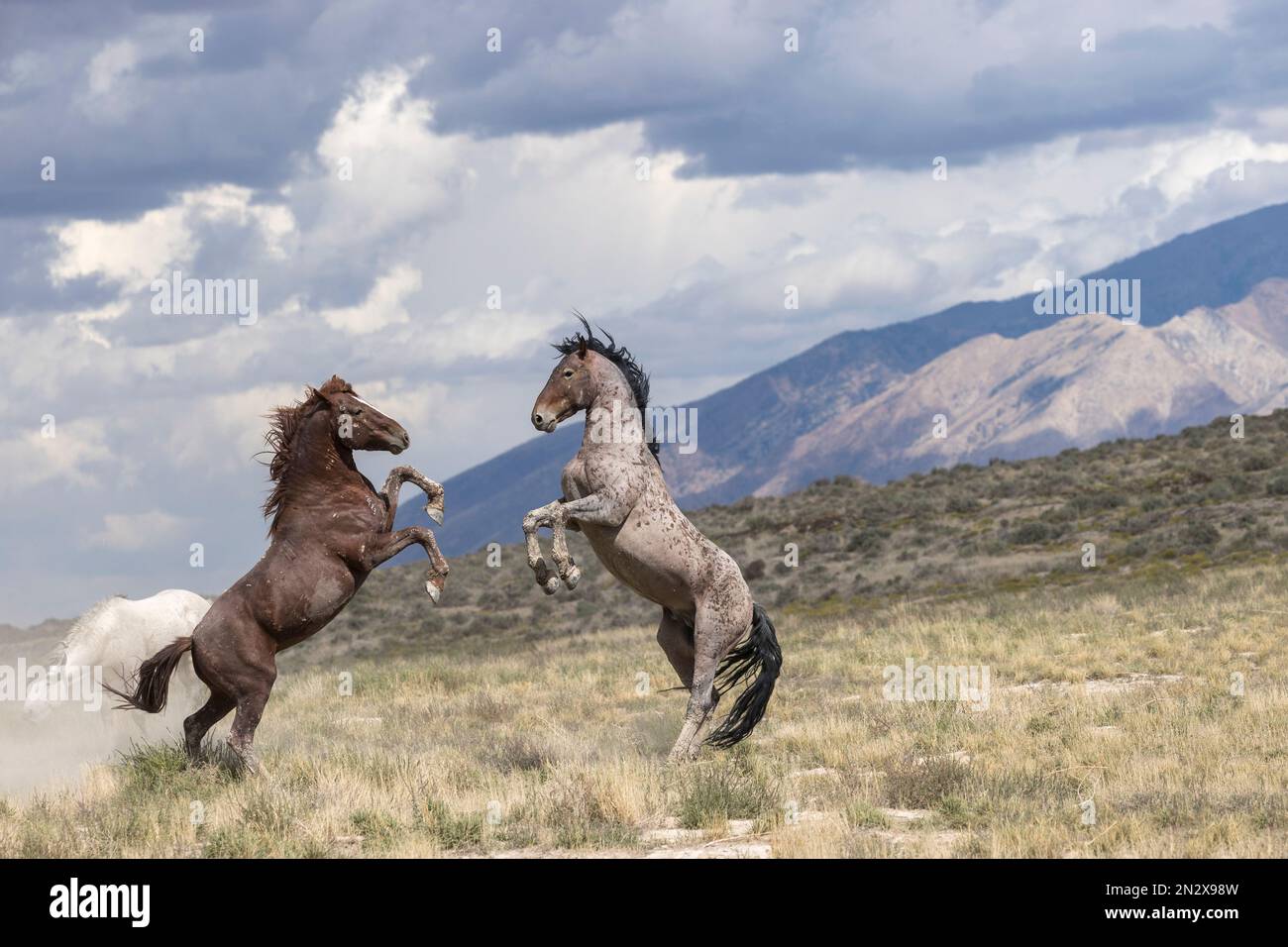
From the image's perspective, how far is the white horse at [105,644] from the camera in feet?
45.0

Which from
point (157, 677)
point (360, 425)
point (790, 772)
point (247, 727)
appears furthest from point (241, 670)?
point (790, 772)

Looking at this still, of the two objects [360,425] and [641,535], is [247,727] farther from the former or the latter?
[641,535]

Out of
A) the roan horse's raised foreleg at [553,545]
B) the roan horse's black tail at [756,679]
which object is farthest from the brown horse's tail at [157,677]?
the roan horse's black tail at [756,679]

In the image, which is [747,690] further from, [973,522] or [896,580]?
[973,522]

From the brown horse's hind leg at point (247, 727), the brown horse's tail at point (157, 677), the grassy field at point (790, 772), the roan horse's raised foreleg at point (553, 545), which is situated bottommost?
the grassy field at point (790, 772)

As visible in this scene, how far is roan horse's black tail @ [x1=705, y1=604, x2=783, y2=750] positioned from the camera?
12.0m

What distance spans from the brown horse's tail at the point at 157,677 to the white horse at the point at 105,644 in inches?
100

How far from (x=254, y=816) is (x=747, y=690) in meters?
4.59

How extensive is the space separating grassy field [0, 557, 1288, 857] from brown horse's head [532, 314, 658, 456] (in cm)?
272

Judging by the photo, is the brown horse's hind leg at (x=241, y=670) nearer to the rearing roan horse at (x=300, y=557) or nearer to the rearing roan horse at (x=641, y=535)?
the rearing roan horse at (x=300, y=557)

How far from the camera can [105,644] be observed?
541 inches

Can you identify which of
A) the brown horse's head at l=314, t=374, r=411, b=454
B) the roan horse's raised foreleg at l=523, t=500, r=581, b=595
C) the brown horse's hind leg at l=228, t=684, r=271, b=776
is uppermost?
the brown horse's head at l=314, t=374, r=411, b=454

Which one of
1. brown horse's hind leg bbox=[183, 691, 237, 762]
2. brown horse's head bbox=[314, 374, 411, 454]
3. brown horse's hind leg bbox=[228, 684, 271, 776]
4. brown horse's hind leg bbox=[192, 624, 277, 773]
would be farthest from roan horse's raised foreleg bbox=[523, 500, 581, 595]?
brown horse's hind leg bbox=[183, 691, 237, 762]

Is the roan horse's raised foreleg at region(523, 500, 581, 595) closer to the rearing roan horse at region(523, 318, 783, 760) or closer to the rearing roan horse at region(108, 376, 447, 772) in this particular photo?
the rearing roan horse at region(523, 318, 783, 760)
